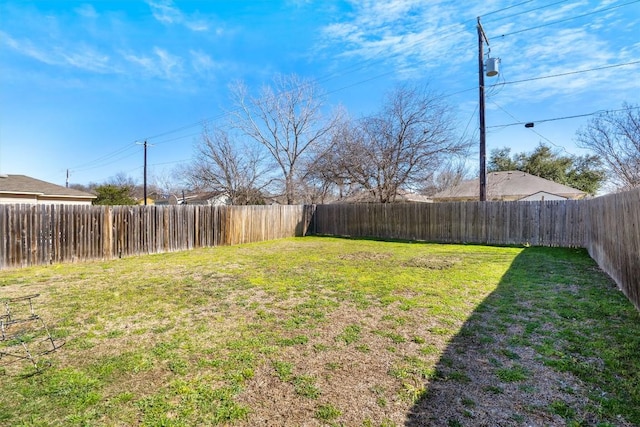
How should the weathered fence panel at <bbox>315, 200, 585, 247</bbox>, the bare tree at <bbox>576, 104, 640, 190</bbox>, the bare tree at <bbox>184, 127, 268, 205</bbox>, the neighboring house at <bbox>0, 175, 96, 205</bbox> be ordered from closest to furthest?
1. the weathered fence panel at <bbox>315, 200, 585, 247</bbox>
2. the bare tree at <bbox>576, 104, 640, 190</bbox>
3. the neighboring house at <bbox>0, 175, 96, 205</bbox>
4. the bare tree at <bbox>184, 127, 268, 205</bbox>

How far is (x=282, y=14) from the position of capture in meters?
11.3

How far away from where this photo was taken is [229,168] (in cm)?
1942

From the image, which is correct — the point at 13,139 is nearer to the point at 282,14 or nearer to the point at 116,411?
the point at 282,14

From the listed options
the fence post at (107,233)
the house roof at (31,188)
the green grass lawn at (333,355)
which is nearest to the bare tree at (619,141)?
the green grass lawn at (333,355)

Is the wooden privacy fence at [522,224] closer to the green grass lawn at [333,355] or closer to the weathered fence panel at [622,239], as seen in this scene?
the weathered fence panel at [622,239]

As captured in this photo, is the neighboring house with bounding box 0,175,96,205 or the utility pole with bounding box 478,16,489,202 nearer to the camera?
the utility pole with bounding box 478,16,489,202

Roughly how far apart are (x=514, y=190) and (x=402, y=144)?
10.3 m

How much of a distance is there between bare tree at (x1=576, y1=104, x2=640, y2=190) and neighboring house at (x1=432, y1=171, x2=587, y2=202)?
5.20m

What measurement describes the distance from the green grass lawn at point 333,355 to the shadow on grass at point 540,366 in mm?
12

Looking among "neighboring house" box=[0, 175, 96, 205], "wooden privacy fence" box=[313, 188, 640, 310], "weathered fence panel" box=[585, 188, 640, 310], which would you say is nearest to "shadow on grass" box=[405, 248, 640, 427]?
"weathered fence panel" box=[585, 188, 640, 310]

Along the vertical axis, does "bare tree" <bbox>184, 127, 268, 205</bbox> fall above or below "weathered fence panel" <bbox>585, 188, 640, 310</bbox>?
above

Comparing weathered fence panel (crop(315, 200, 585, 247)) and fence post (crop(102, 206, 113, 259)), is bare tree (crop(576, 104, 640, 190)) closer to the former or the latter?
weathered fence panel (crop(315, 200, 585, 247))

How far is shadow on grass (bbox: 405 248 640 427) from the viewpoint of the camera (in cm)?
182

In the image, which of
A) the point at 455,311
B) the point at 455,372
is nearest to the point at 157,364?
the point at 455,372
